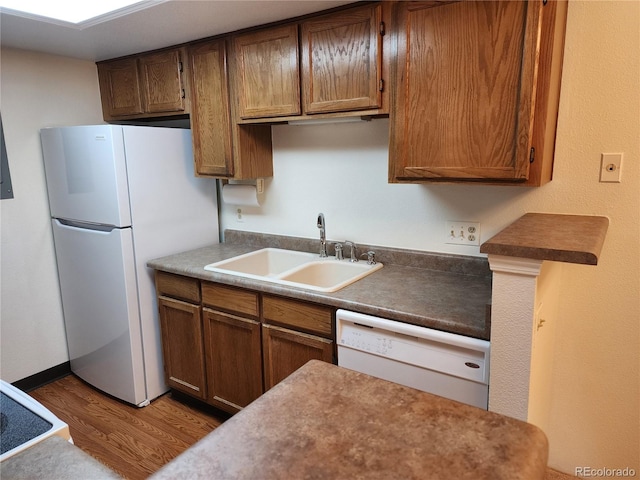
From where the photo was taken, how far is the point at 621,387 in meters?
1.81

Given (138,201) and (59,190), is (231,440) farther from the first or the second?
(59,190)

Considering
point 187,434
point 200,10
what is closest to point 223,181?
point 200,10

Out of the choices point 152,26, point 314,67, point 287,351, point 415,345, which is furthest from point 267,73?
point 415,345

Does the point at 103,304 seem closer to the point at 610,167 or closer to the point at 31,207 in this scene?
the point at 31,207

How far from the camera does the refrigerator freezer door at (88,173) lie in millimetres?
2268

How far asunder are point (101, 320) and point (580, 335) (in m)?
2.55

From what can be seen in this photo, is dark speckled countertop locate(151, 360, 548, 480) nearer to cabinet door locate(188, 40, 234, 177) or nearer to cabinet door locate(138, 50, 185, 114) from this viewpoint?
cabinet door locate(188, 40, 234, 177)

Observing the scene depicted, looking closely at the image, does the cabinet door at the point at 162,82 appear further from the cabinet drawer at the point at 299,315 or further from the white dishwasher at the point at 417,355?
the white dishwasher at the point at 417,355

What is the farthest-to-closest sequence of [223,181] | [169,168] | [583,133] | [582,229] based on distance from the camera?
[223,181] → [169,168] → [583,133] → [582,229]

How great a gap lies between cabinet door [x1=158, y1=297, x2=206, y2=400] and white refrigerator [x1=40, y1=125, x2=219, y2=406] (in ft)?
0.35

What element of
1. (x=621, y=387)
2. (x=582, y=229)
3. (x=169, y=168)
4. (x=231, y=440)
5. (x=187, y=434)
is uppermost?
(x=169, y=168)

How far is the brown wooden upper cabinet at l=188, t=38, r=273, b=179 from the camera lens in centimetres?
231

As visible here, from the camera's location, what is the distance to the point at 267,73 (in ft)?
6.97

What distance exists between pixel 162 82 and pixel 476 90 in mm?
1854
